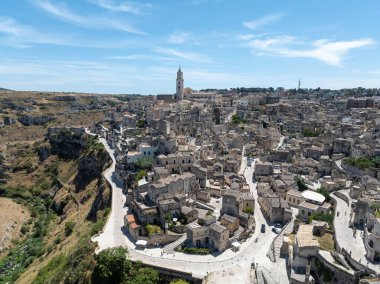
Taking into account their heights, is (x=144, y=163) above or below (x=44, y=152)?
above

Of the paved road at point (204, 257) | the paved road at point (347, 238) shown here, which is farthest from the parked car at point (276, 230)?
the paved road at point (347, 238)

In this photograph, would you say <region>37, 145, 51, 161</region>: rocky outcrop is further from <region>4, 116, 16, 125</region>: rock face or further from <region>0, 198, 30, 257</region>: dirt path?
<region>4, 116, 16, 125</region>: rock face

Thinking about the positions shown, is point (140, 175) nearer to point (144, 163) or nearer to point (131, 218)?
point (144, 163)

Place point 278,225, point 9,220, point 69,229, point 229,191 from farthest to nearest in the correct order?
1. point 9,220
2. point 69,229
3. point 229,191
4. point 278,225

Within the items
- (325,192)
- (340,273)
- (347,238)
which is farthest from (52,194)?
(340,273)

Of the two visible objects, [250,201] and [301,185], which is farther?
[301,185]

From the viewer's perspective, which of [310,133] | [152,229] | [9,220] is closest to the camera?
[152,229]

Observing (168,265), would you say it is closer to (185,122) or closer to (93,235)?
(93,235)

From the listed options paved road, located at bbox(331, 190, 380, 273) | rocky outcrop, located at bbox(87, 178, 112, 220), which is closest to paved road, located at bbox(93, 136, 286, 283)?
paved road, located at bbox(331, 190, 380, 273)
